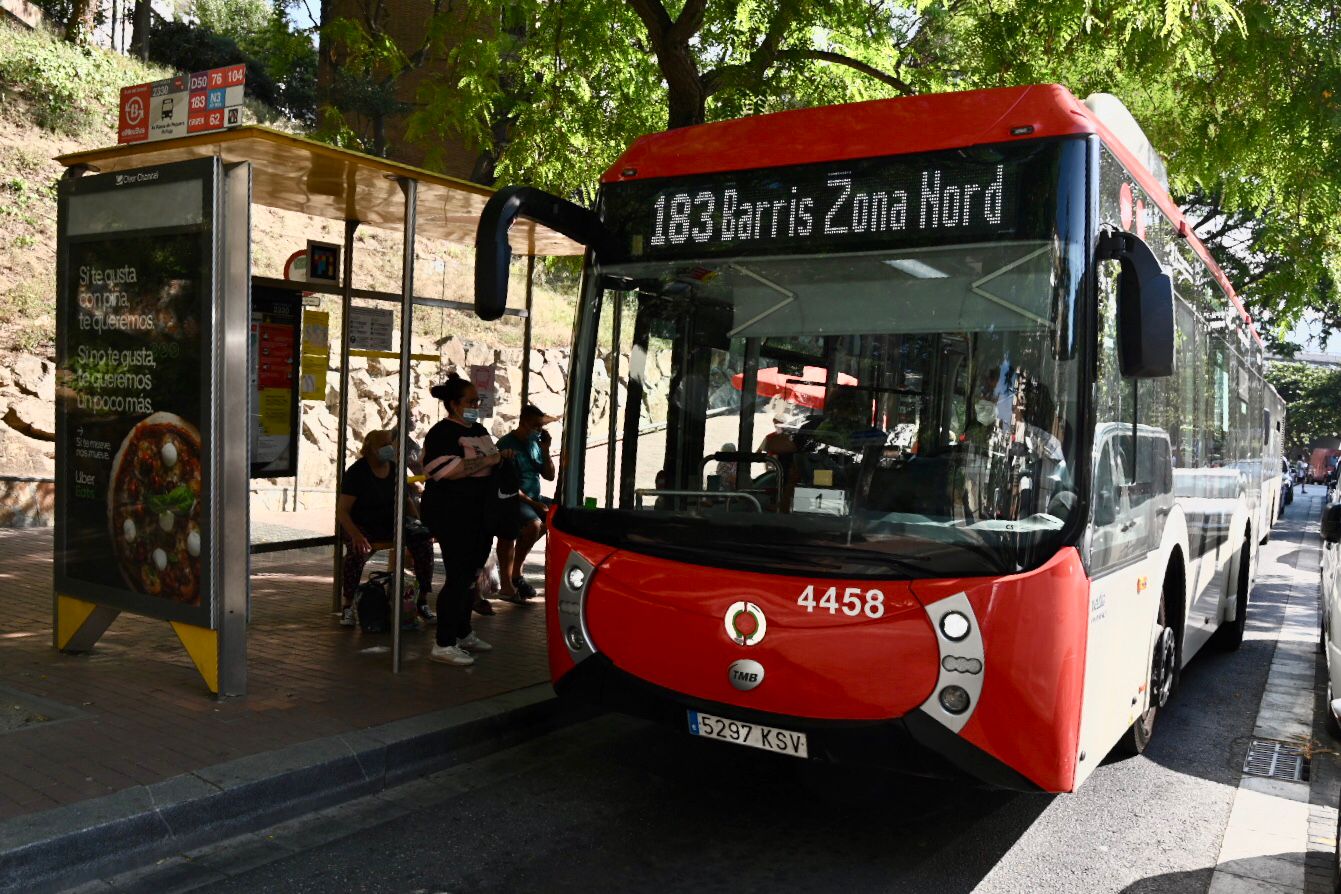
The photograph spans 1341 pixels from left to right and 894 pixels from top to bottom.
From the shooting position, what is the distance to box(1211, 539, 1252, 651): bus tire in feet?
31.1

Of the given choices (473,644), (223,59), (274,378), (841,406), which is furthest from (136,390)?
(223,59)

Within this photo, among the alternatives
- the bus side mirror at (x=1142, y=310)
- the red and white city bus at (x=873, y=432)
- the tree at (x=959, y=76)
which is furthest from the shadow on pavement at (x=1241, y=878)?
the tree at (x=959, y=76)

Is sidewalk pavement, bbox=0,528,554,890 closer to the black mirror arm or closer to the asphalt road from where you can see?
the asphalt road

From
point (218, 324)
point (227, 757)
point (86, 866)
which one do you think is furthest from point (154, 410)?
point (86, 866)

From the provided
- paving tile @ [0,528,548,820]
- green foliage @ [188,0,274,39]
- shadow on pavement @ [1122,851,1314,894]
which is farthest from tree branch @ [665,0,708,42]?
green foliage @ [188,0,274,39]

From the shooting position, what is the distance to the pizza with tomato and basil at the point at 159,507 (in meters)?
6.02

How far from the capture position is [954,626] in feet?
13.7

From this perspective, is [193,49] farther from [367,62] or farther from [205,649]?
[205,649]

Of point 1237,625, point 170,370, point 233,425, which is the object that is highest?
point 170,370

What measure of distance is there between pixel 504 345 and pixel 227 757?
1889 centimetres

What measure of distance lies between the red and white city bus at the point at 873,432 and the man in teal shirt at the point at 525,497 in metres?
3.83

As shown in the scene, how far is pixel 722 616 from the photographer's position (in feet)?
14.9

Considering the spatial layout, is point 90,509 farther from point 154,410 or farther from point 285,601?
point 285,601

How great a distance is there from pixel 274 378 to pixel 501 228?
14.0 ft
